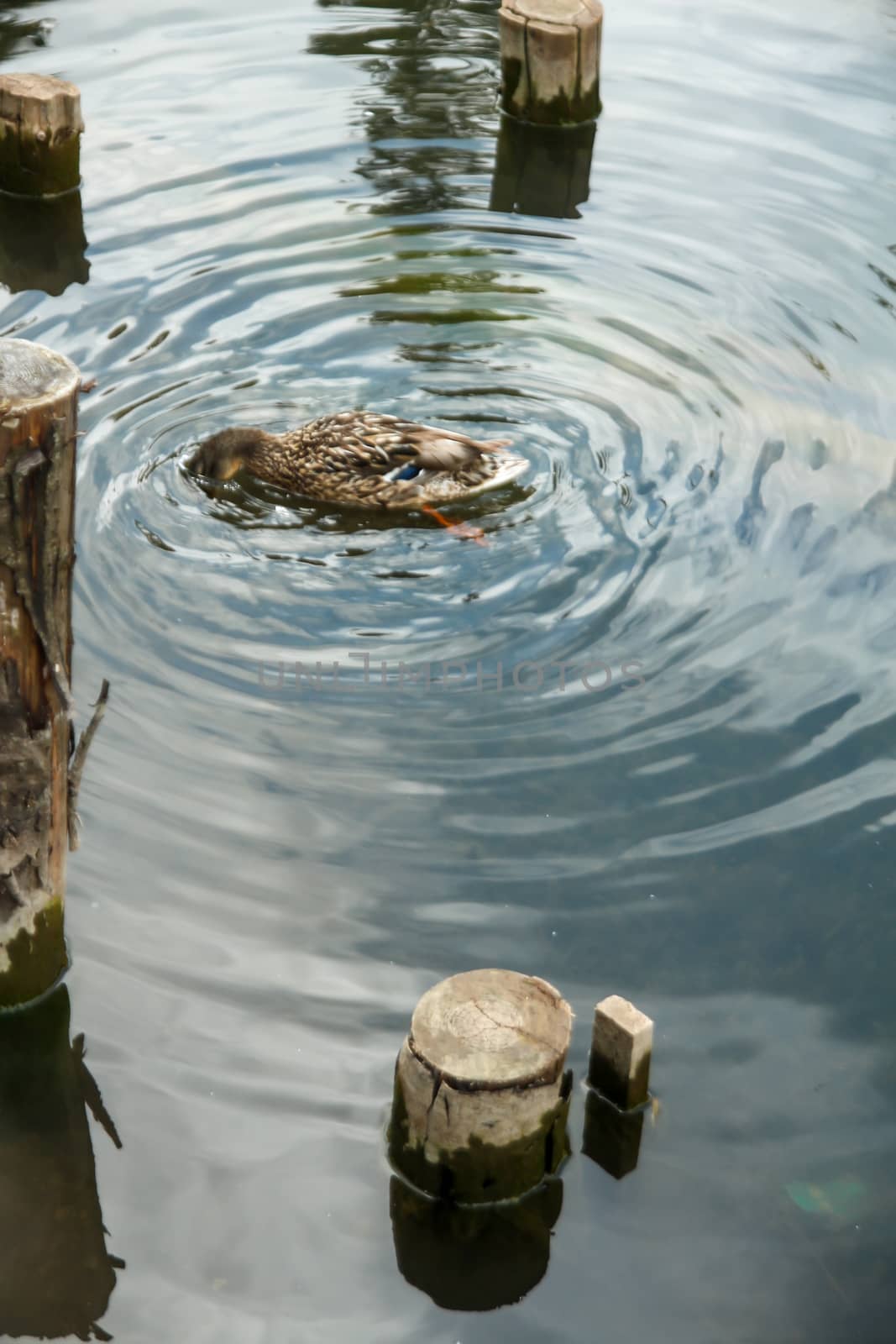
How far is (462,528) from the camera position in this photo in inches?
261

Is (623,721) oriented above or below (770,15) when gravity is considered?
below

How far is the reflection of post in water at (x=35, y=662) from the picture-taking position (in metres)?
3.58

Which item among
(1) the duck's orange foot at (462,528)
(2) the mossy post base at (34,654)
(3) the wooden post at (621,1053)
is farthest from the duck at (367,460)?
(3) the wooden post at (621,1053)

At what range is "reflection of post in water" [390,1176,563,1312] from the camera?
3779mm

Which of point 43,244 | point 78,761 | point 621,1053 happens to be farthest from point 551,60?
point 621,1053

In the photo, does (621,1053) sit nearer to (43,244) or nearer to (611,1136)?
(611,1136)

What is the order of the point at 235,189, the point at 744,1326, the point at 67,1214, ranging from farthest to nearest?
the point at 235,189 → the point at 67,1214 → the point at 744,1326

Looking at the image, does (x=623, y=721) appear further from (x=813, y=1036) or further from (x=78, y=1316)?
(x=78, y=1316)

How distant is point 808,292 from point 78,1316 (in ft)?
21.5

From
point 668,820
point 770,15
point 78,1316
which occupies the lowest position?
point 78,1316

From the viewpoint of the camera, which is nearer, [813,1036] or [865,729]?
[813,1036]

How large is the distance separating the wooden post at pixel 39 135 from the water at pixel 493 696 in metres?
0.29

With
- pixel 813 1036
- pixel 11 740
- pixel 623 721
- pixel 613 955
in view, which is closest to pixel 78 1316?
pixel 11 740

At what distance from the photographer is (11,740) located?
3.96 m
